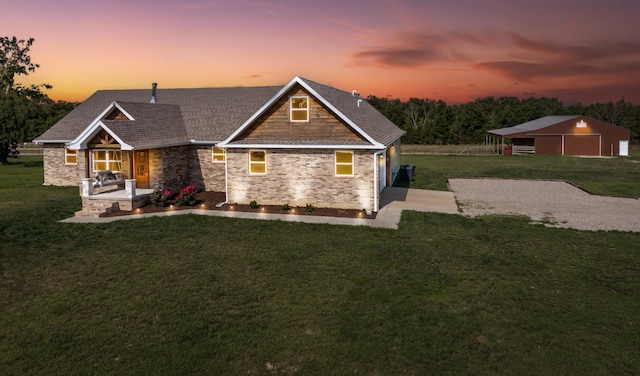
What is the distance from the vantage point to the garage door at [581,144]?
5603 centimetres

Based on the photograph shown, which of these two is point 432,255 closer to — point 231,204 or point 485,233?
point 485,233

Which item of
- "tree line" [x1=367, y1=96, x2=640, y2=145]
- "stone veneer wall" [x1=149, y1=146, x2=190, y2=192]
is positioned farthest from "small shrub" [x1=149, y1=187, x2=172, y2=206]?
"tree line" [x1=367, y1=96, x2=640, y2=145]

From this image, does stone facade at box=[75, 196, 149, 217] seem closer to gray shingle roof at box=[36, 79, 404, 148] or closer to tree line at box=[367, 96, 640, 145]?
gray shingle roof at box=[36, 79, 404, 148]

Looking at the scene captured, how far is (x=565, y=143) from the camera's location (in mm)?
56781

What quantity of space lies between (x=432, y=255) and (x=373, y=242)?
2144mm

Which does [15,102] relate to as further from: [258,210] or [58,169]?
[258,210]

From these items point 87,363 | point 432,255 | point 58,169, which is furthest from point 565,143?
point 87,363

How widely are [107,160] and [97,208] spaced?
487 cm

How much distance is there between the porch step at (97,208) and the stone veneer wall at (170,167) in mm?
3206

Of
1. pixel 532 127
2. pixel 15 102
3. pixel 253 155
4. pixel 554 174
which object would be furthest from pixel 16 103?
pixel 532 127

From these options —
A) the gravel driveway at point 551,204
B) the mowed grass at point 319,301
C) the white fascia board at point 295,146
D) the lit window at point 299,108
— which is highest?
the lit window at point 299,108

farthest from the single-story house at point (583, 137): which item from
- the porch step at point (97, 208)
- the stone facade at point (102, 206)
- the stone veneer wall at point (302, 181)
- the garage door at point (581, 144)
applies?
the porch step at point (97, 208)

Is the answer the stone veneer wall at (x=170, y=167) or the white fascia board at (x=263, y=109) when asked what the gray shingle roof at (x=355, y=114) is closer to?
the white fascia board at (x=263, y=109)

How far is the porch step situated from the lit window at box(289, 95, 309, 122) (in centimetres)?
905
